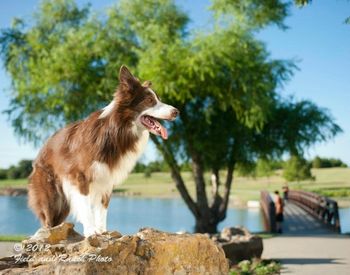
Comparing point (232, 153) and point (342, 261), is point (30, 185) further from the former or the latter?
point (232, 153)

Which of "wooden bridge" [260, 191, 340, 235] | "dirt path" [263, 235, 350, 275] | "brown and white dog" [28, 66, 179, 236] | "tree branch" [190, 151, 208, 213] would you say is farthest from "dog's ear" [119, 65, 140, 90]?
"wooden bridge" [260, 191, 340, 235]

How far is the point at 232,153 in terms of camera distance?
22641 mm

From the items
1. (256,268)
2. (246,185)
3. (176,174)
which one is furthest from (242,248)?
(246,185)

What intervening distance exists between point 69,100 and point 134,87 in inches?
663

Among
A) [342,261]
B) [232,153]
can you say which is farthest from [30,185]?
[232,153]

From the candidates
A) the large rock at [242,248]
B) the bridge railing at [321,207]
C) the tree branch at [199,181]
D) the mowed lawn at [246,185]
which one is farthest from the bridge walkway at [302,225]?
the mowed lawn at [246,185]

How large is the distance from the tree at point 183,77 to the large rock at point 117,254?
13.4m

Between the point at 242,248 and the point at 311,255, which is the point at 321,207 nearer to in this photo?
the point at 311,255

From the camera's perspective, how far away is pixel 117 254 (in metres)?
4.09

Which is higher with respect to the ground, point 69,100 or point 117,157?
point 69,100

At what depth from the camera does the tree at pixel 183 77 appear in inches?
731

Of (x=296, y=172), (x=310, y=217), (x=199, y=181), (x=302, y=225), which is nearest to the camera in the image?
(x=199, y=181)

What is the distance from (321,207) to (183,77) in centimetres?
1212

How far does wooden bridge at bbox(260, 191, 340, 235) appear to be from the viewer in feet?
72.2
